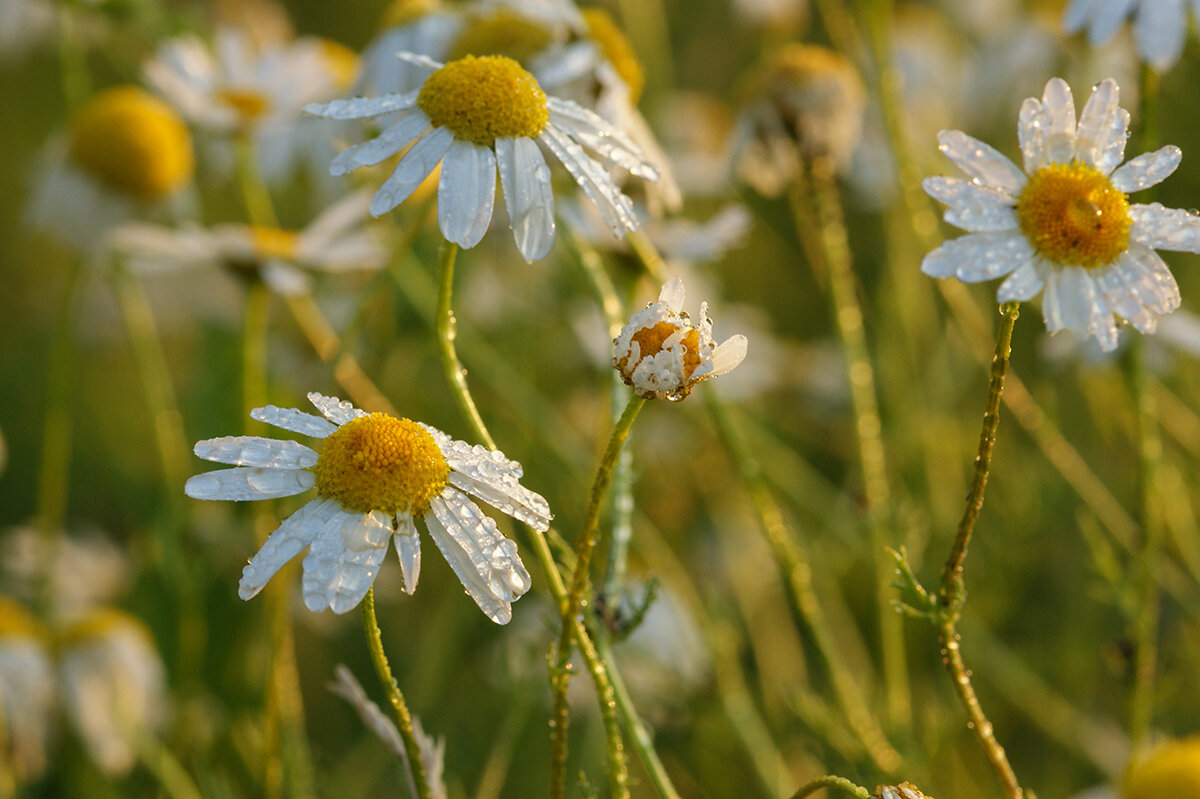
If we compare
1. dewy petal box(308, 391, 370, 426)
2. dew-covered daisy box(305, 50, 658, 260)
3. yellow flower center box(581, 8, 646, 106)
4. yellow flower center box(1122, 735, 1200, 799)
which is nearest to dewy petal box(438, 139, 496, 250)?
dew-covered daisy box(305, 50, 658, 260)

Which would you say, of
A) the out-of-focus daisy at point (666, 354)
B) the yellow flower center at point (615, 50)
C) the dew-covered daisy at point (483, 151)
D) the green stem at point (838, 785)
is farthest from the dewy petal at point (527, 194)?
the yellow flower center at point (615, 50)

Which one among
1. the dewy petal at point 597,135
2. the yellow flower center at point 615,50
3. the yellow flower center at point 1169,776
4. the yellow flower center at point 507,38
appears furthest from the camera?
the yellow flower center at point 615,50

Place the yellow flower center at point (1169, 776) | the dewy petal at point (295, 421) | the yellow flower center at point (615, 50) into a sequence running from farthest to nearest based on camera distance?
the yellow flower center at point (615, 50) < the yellow flower center at point (1169, 776) < the dewy petal at point (295, 421)

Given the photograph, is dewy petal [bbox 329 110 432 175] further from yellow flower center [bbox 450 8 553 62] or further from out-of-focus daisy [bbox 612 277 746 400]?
yellow flower center [bbox 450 8 553 62]

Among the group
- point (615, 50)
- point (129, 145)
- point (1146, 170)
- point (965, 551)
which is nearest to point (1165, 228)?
point (1146, 170)

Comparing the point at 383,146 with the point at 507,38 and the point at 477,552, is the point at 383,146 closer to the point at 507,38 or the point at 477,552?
the point at 477,552

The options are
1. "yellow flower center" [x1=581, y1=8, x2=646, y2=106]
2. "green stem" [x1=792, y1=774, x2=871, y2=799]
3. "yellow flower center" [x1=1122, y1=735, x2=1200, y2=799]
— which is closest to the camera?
"green stem" [x1=792, y1=774, x2=871, y2=799]

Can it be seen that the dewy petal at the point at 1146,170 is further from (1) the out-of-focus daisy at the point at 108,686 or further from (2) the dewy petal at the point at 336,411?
(1) the out-of-focus daisy at the point at 108,686

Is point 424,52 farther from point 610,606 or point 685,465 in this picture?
point 685,465
